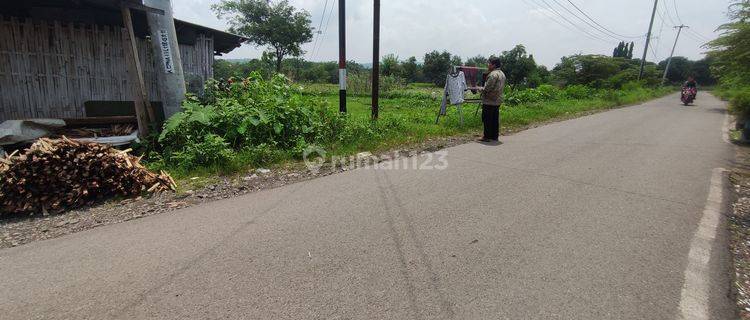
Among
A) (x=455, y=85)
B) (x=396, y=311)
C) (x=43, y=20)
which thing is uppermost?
(x=43, y=20)

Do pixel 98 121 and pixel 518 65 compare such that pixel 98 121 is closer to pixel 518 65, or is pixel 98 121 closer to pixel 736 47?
pixel 736 47

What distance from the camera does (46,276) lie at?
301 cm

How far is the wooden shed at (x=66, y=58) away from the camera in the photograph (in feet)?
20.2

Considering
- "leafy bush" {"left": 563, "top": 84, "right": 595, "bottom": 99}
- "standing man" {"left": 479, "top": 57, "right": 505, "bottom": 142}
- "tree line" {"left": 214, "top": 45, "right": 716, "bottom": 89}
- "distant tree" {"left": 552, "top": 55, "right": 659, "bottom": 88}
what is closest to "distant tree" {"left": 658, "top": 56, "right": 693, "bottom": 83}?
"tree line" {"left": 214, "top": 45, "right": 716, "bottom": 89}

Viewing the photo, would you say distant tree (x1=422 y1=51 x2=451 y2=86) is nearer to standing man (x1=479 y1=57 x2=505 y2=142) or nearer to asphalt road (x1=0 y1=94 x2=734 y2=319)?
standing man (x1=479 y1=57 x2=505 y2=142)

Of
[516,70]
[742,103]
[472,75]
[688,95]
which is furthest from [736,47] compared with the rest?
[516,70]

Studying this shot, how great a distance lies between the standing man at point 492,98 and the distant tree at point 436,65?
42.2 metres

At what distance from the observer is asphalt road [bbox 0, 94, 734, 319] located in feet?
8.61

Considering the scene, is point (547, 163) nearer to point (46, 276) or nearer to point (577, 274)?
point (577, 274)

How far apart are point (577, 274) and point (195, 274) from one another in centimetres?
301

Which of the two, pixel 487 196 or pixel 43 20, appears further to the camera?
pixel 43 20

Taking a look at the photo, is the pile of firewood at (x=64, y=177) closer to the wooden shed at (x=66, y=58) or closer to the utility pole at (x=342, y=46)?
the wooden shed at (x=66, y=58)

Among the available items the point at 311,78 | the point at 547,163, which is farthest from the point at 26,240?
the point at 311,78

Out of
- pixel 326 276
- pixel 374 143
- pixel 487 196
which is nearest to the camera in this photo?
pixel 326 276
